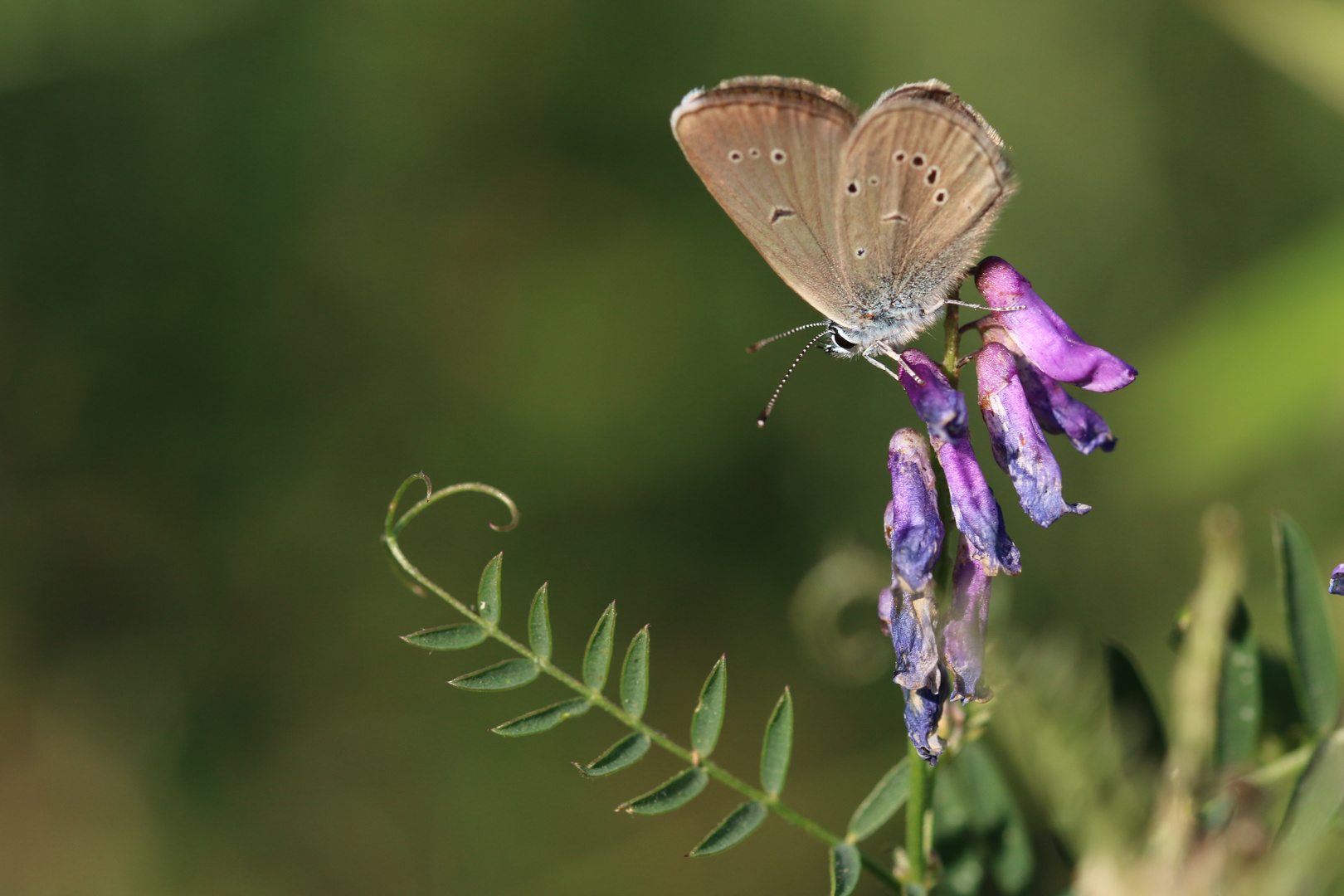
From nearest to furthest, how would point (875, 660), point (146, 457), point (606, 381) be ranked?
point (875, 660)
point (146, 457)
point (606, 381)

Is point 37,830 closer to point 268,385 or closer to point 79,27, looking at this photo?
point 268,385

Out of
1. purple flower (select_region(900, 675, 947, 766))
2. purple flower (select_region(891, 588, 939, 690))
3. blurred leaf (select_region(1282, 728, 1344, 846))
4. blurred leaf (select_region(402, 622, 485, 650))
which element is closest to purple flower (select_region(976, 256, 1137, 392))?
purple flower (select_region(891, 588, 939, 690))

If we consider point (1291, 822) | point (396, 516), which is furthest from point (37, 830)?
point (1291, 822)

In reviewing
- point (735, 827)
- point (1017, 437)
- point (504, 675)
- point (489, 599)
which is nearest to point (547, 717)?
point (504, 675)

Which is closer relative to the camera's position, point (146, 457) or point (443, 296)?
point (146, 457)

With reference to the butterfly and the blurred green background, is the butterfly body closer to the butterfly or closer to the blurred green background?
the butterfly

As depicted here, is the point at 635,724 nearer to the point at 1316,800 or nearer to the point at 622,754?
the point at 622,754
